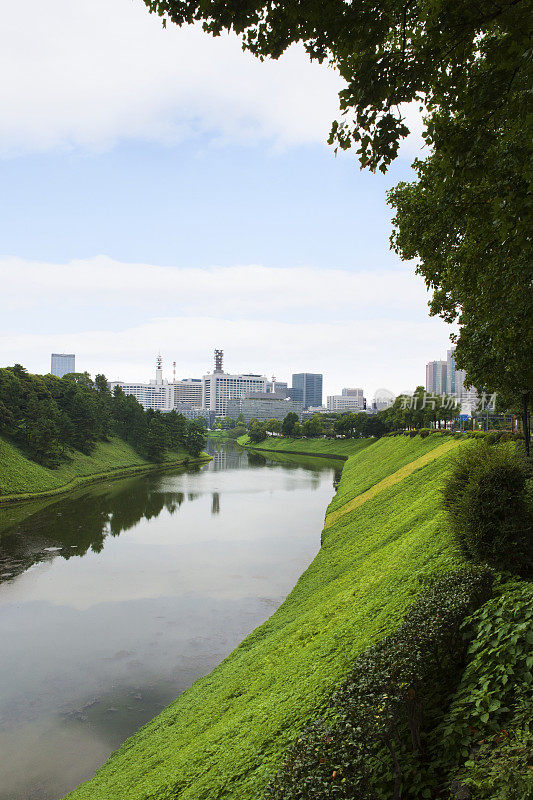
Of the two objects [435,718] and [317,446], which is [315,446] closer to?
[317,446]

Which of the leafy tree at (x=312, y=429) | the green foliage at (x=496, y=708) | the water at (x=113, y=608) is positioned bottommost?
the water at (x=113, y=608)

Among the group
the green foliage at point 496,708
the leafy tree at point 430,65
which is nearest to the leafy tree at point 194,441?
the green foliage at point 496,708

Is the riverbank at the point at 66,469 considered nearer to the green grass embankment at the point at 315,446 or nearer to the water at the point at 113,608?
the water at the point at 113,608

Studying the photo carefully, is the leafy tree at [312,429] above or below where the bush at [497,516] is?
below

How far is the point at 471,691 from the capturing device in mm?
A: 4703

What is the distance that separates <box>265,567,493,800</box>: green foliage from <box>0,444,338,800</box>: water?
6576 millimetres

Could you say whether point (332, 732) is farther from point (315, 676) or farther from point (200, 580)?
point (200, 580)

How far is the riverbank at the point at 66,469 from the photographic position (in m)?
35.4

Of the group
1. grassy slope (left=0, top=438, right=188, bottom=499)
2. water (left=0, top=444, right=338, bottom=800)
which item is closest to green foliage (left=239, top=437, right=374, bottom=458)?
grassy slope (left=0, top=438, right=188, bottom=499)

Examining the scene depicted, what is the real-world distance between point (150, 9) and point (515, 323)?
20.4 feet

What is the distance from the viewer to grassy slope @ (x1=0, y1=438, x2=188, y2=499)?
35.6 metres

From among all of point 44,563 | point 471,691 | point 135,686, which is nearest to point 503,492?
point 471,691

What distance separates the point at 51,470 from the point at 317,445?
5076 centimetres

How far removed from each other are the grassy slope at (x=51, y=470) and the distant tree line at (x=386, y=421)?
3404 cm
